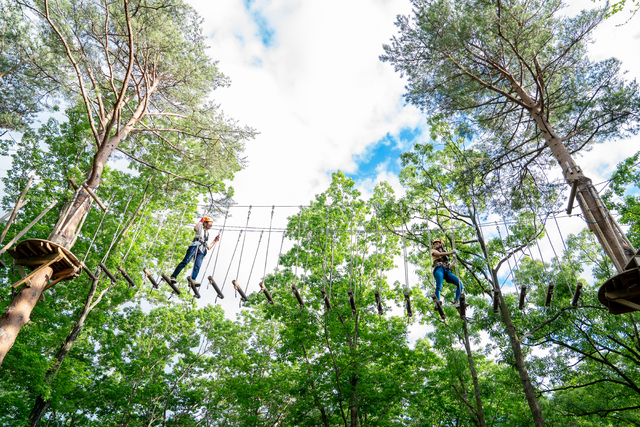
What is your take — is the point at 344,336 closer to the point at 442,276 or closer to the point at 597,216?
the point at 442,276

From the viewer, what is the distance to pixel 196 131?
387 inches

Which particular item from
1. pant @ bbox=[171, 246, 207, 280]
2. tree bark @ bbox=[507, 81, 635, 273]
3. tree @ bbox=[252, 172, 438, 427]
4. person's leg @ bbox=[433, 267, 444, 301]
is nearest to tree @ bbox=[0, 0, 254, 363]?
pant @ bbox=[171, 246, 207, 280]

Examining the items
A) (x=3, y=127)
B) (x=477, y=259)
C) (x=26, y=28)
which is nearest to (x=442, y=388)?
(x=477, y=259)

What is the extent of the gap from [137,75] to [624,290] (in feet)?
38.2

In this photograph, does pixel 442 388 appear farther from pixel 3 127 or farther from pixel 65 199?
pixel 3 127

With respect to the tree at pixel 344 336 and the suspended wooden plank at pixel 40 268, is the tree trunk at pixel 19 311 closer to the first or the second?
the suspended wooden plank at pixel 40 268

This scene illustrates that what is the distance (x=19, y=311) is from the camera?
18.2ft

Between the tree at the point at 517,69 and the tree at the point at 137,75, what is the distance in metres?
4.99

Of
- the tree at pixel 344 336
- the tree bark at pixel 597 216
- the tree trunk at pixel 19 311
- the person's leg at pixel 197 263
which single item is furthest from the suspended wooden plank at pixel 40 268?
the tree bark at pixel 597 216

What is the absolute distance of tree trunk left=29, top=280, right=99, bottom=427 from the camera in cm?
916

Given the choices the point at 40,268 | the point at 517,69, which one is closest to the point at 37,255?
the point at 40,268

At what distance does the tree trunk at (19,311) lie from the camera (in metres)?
5.29

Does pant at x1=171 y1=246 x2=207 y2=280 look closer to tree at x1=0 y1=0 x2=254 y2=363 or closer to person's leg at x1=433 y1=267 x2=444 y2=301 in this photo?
tree at x1=0 y1=0 x2=254 y2=363

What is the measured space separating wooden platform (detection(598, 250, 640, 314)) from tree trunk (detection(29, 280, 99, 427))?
11.2m
